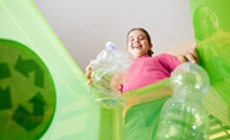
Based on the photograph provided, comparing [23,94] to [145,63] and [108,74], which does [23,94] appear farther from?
[145,63]

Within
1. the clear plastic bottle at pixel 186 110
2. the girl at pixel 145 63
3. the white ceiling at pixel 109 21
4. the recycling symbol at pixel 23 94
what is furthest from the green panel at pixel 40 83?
the white ceiling at pixel 109 21

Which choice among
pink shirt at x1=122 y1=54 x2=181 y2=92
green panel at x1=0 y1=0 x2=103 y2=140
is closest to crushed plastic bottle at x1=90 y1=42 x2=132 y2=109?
green panel at x1=0 y1=0 x2=103 y2=140

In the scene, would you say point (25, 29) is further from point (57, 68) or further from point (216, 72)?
point (216, 72)

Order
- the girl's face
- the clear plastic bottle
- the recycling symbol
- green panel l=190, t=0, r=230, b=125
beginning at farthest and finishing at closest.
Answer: the girl's face
green panel l=190, t=0, r=230, b=125
the clear plastic bottle
the recycling symbol

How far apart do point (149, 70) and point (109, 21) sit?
0.45 metres

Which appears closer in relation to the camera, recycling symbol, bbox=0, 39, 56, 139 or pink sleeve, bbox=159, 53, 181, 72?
recycling symbol, bbox=0, 39, 56, 139

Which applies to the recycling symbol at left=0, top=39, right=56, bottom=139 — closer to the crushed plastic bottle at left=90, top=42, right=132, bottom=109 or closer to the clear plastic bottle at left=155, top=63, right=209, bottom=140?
the crushed plastic bottle at left=90, top=42, right=132, bottom=109

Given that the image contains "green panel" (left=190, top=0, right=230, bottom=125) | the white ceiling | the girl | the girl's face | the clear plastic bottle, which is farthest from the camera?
the white ceiling

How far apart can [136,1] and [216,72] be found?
27.7 inches

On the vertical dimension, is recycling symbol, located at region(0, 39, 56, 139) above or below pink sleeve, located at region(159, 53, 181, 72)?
above

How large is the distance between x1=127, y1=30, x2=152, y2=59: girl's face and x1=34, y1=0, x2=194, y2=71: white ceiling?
16 cm

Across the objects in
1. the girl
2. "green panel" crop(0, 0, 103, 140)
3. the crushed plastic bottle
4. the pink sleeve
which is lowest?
the pink sleeve

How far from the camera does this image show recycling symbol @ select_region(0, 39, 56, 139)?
52 cm

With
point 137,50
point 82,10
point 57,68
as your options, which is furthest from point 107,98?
point 82,10
